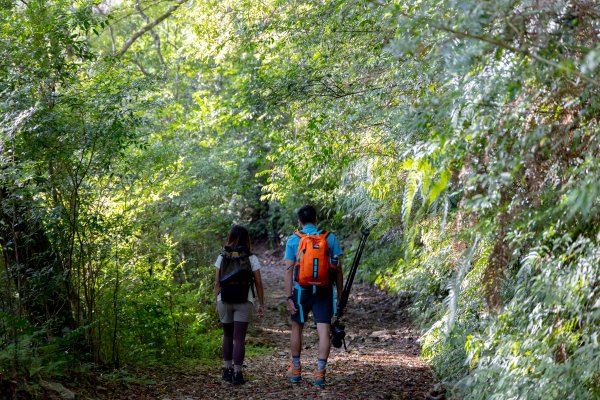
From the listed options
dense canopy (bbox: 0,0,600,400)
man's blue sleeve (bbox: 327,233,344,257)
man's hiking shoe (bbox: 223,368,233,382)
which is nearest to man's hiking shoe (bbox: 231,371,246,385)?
man's hiking shoe (bbox: 223,368,233,382)

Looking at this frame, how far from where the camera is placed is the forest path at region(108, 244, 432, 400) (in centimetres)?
754

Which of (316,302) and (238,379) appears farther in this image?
(238,379)

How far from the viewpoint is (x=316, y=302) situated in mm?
7570

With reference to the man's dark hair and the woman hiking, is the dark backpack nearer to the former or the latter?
the woman hiking

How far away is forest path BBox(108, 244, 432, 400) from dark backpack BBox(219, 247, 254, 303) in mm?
1042

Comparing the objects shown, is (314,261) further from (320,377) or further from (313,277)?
(320,377)

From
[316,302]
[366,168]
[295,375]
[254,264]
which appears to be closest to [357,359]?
[295,375]

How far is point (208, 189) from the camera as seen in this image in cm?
1808

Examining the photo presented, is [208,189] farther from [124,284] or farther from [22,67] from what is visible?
[22,67]

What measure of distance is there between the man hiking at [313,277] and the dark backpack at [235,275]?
1.56ft

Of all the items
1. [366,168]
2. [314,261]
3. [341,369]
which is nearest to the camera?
[314,261]

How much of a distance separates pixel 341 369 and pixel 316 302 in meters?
2.04

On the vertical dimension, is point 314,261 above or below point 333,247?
below

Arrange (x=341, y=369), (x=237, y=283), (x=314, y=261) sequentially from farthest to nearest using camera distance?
(x=341, y=369) → (x=237, y=283) → (x=314, y=261)
